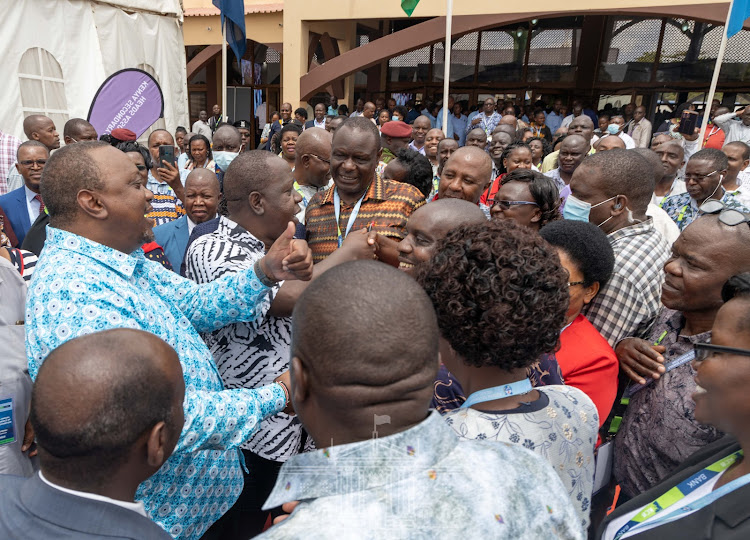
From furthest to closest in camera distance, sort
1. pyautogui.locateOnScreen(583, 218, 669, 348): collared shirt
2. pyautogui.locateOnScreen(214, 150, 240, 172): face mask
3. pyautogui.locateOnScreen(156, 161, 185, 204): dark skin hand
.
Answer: pyautogui.locateOnScreen(214, 150, 240, 172): face mask → pyautogui.locateOnScreen(156, 161, 185, 204): dark skin hand → pyautogui.locateOnScreen(583, 218, 669, 348): collared shirt

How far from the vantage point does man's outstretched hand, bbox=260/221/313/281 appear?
1896mm

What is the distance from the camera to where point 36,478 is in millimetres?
1172

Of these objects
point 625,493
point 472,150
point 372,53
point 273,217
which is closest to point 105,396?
point 273,217

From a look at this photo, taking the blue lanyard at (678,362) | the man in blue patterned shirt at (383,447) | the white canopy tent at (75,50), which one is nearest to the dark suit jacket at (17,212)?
the man in blue patterned shirt at (383,447)

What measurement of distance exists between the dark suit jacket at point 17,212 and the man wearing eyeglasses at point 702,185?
221 inches

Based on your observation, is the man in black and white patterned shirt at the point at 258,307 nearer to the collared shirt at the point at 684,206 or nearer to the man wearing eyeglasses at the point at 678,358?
the man wearing eyeglasses at the point at 678,358

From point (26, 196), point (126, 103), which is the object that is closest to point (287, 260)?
point (26, 196)

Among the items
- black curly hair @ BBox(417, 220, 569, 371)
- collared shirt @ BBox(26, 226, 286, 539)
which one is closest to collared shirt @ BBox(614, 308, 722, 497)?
black curly hair @ BBox(417, 220, 569, 371)

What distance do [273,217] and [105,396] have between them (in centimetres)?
130

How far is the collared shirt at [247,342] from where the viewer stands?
2.15 m

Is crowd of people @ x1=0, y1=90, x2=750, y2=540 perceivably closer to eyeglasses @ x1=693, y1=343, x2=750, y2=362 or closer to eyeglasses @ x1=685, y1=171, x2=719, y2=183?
eyeglasses @ x1=693, y1=343, x2=750, y2=362

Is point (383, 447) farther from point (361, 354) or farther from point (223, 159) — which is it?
point (223, 159)

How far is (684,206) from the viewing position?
462 centimetres

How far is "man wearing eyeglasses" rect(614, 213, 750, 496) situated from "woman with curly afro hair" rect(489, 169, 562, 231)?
2.99 feet
